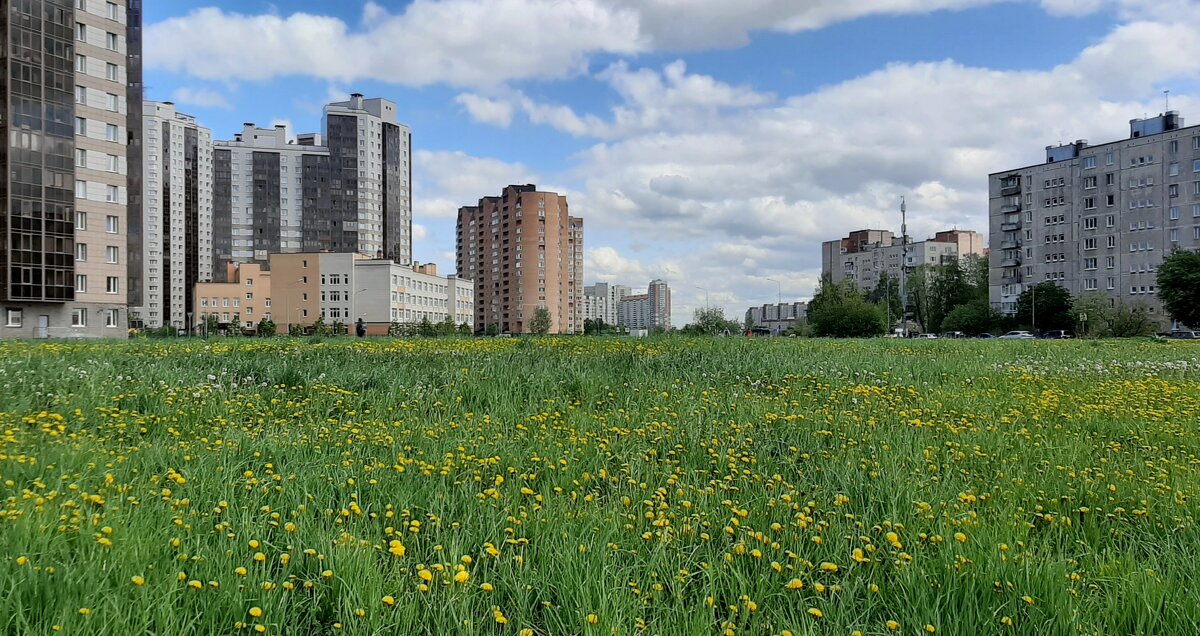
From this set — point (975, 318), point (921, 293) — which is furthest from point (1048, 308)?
point (921, 293)

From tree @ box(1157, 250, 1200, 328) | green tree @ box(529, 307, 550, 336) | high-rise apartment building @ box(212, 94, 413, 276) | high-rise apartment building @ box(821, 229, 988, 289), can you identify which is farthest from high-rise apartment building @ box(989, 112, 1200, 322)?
high-rise apartment building @ box(212, 94, 413, 276)

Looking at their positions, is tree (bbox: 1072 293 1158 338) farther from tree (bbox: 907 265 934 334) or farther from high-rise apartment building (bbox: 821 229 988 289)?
high-rise apartment building (bbox: 821 229 988 289)

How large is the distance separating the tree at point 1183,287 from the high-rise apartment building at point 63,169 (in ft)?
273

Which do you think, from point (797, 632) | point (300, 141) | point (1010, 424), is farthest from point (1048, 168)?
point (300, 141)

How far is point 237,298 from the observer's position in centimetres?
12438

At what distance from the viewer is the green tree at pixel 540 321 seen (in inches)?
5536

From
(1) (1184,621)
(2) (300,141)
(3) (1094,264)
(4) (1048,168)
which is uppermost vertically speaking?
(2) (300,141)

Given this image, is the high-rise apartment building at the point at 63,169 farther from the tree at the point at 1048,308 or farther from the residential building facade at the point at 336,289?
the tree at the point at 1048,308

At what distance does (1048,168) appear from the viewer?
89750 mm

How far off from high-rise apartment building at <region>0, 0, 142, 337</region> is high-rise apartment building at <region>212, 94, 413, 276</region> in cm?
8636

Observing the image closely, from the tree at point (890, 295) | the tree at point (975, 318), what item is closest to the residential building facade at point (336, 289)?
the tree at point (890, 295)

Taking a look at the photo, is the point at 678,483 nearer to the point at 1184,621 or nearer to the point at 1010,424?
the point at 1184,621

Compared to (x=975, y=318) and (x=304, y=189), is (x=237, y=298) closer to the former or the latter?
(x=304, y=189)

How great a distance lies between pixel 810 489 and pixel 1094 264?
9833 centimetres
